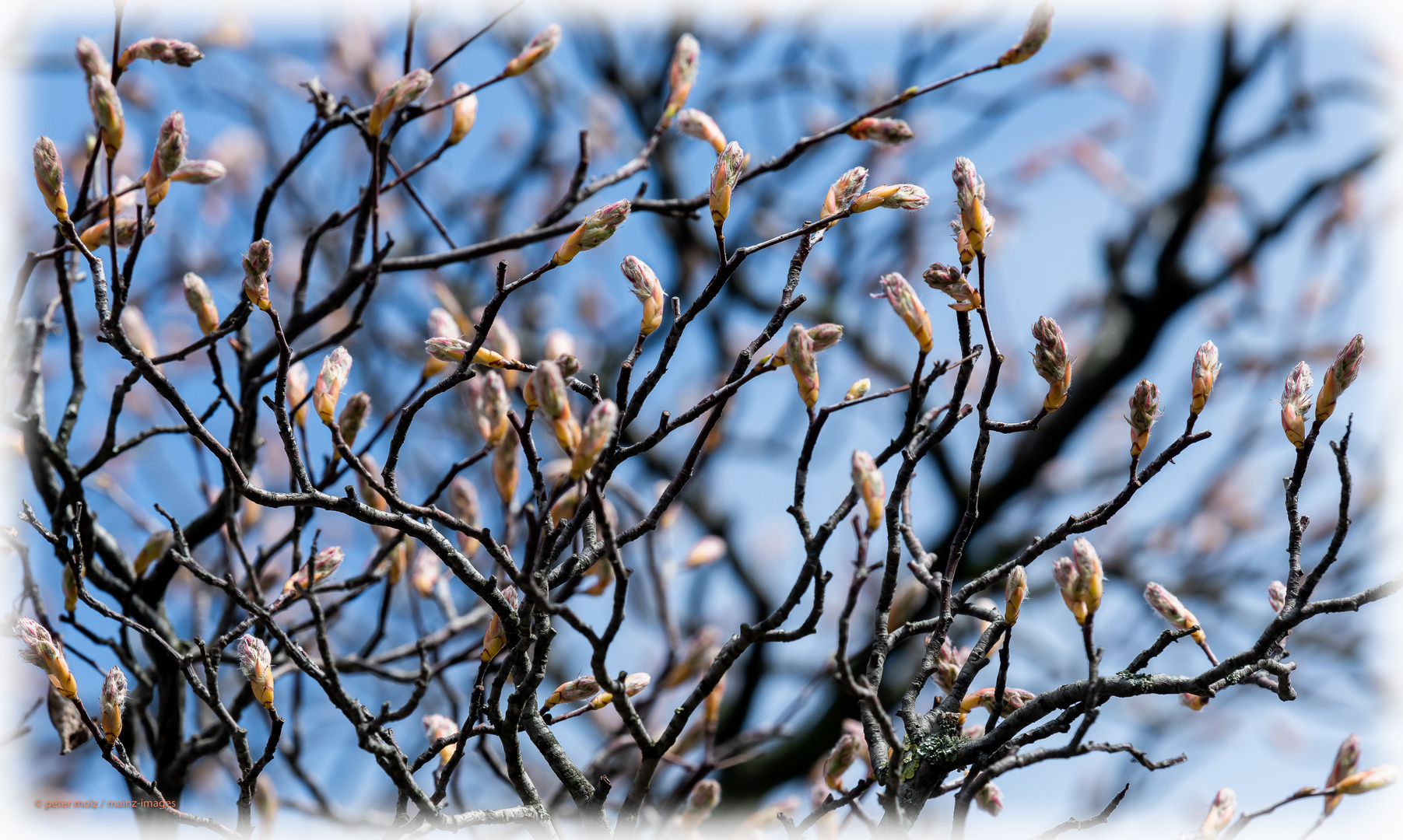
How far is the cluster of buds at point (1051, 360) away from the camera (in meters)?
1.61

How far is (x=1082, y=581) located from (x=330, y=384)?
1.31 meters

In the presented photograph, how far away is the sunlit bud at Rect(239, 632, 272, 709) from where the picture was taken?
163 centimetres

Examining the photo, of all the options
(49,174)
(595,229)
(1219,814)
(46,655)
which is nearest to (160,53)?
(49,174)

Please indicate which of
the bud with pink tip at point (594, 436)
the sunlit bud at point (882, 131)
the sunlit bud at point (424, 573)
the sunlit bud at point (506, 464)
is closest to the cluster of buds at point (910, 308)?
the bud with pink tip at point (594, 436)

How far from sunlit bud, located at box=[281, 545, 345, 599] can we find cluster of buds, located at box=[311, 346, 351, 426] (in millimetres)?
377

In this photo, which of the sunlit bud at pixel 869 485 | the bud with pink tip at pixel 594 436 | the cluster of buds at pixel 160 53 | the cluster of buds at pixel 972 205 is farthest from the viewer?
the cluster of buds at pixel 160 53

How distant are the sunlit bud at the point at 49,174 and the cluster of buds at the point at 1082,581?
1.80 m

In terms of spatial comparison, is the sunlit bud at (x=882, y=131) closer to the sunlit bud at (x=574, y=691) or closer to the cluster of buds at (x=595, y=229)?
the cluster of buds at (x=595, y=229)

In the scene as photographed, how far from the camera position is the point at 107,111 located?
5.43ft

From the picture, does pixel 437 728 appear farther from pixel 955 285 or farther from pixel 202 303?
pixel 955 285

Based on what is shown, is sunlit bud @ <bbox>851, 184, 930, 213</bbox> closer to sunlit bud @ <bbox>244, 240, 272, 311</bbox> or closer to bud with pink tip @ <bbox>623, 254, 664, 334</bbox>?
bud with pink tip @ <bbox>623, 254, 664, 334</bbox>

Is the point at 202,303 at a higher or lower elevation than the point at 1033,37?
lower

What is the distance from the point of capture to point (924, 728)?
163 cm

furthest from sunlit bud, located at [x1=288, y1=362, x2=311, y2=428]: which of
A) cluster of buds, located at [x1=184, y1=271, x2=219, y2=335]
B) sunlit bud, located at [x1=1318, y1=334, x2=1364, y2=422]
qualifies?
sunlit bud, located at [x1=1318, y1=334, x2=1364, y2=422]
